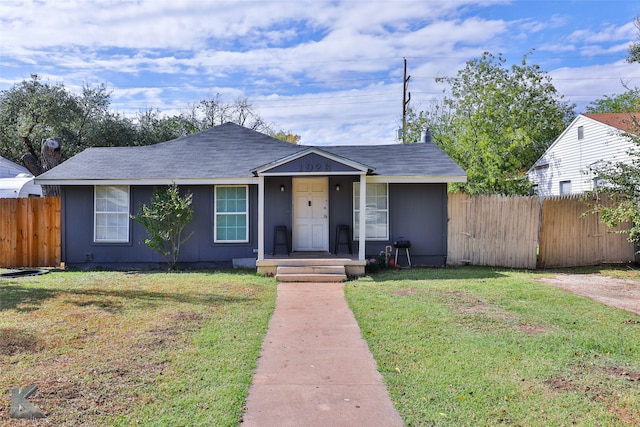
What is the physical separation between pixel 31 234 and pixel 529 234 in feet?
43.5

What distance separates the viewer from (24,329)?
213 inches

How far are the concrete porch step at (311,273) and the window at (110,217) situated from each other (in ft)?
15.5

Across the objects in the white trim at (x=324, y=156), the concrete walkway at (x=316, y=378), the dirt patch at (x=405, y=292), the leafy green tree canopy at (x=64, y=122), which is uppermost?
the leafy green tree canopy at (x=64, y=122)

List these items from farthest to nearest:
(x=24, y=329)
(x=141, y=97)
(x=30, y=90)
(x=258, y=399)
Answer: (x=141, y=97) → (x=30, y=90) → (x=24, y=329) → (x=258, y=399)

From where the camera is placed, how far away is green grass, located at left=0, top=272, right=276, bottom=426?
3291mm

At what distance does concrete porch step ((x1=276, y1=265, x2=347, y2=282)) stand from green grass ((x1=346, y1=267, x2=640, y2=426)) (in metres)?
1.57

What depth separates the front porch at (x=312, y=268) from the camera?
9.48 m

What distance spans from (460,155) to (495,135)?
1.77 m

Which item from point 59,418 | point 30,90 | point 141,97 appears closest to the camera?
point 59,418

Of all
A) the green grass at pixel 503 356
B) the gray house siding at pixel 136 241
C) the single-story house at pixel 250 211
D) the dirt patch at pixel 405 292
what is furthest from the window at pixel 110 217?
the dirt patch at pixel 405 292

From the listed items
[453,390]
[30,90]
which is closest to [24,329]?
[453,390]

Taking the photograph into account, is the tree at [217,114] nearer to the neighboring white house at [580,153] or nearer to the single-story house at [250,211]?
the single-story house at [250,211]

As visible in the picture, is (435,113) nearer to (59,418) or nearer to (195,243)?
(195,243)

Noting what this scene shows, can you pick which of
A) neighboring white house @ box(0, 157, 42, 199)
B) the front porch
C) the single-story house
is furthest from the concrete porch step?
neighboring white house @ box(0, 157, 42, 199)
